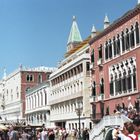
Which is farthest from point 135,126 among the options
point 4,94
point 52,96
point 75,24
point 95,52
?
point 4,94

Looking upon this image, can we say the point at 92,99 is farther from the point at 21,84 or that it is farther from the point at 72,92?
the point at 21,84

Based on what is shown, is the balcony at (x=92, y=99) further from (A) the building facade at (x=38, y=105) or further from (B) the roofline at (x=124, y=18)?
(A) the building facade at (x=38, y=105)

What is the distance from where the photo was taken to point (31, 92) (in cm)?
8838

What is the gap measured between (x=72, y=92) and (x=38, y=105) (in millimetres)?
24464

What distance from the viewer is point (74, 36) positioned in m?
96.9

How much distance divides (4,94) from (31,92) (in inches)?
1203

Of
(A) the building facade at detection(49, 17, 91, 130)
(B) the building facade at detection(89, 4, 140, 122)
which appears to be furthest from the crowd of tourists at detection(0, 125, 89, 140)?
(A) the building facade at detection(49, 17, 91, 130)

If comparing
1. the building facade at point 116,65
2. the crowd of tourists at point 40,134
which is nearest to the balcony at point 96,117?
the building facade at point 116,65

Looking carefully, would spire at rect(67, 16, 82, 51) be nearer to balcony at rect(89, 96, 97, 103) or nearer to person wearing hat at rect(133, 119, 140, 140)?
balcony at rect(89, 96, 97, 103)

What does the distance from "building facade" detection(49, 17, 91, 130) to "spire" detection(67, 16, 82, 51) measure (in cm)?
2015

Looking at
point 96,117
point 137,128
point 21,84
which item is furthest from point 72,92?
point 137,128

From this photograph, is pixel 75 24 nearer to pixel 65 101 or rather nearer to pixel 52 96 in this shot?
pixel 52 96

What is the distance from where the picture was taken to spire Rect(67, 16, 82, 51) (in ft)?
313

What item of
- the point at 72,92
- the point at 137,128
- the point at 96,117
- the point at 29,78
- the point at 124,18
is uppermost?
the point at 124,18
